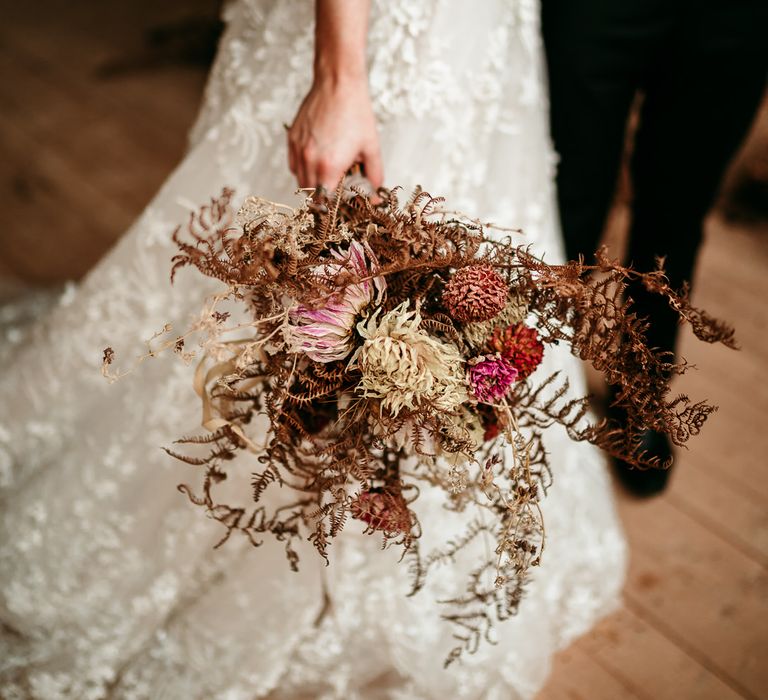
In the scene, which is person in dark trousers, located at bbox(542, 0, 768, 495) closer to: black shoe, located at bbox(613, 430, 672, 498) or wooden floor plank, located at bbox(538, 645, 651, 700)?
black shoe, located at bbox(613, 430, 672, 498)

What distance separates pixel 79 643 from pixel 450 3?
1.06m

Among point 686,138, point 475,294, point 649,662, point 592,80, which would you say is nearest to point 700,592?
point 649,662

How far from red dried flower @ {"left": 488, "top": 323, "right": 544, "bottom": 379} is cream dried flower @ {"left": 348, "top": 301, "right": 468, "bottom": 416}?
0.04 metres

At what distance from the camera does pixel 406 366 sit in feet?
1.93

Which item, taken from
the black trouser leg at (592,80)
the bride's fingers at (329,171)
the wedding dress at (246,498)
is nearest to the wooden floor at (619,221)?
the wedding dress at (246,498)

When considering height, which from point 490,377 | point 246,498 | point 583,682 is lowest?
point 583,682

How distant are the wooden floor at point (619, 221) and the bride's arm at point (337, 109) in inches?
35.4

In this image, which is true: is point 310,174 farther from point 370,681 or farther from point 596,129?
point 370,681

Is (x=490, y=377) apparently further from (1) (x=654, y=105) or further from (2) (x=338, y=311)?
(1) (x=654, y=105)

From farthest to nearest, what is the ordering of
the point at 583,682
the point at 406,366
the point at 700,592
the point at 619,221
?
the point at 619,221
the point at 700,592
the point at 583,682
the point at 406,366

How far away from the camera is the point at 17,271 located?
1.91 metres

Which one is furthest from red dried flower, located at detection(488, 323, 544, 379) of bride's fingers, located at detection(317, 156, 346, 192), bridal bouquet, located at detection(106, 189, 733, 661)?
bride's fingers, located at detection(317, 156, 346, 192)

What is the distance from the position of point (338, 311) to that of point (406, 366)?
8 centimetres

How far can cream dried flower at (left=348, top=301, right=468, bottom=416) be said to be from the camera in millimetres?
592
